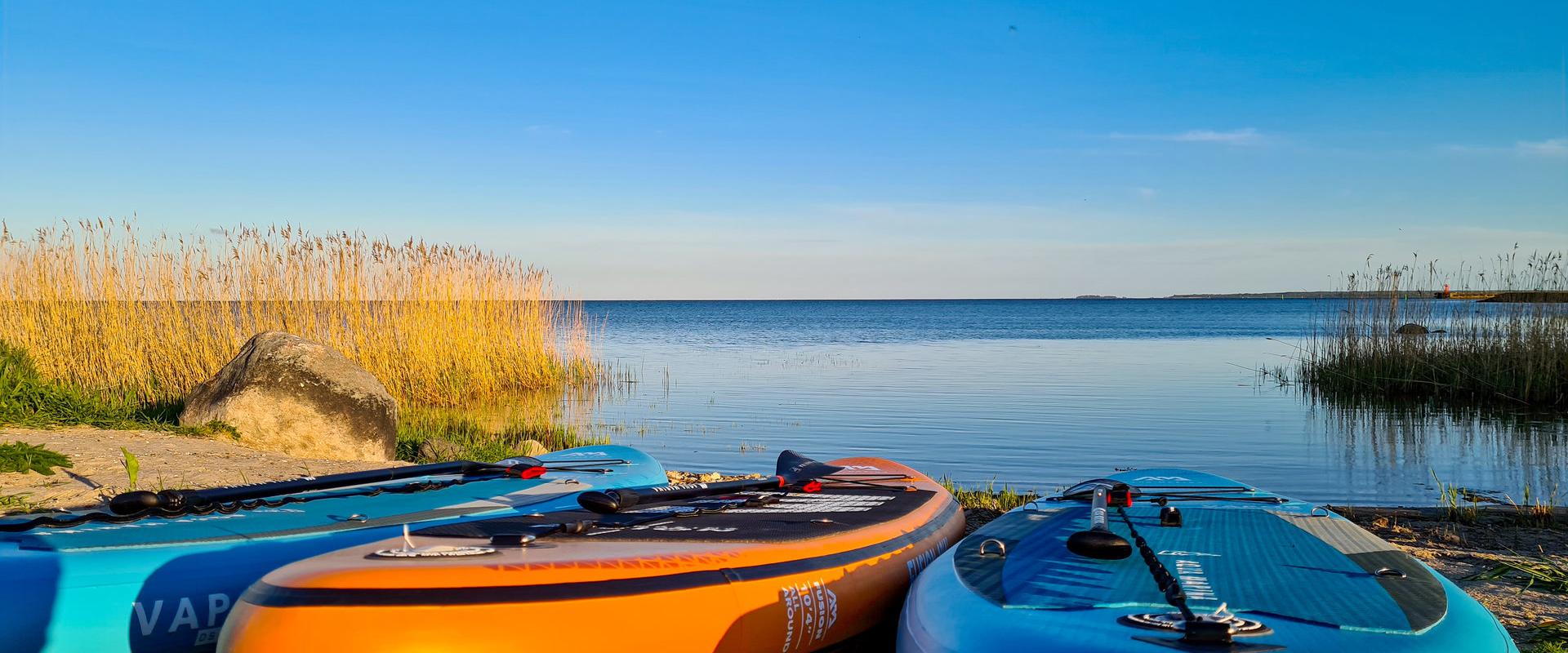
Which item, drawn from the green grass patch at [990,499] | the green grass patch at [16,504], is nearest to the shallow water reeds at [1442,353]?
the green grass patch at [990,499]

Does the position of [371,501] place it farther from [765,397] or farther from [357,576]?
[765,397]

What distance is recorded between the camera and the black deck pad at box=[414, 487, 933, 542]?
3.21 meters

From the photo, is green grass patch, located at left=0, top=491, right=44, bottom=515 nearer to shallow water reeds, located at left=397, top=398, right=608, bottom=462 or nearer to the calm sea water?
shallow water reeds, located at left=397, top=398, right=608, bottom=462

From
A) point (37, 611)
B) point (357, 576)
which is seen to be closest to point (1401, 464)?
point (357, 576)

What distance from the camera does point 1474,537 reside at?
5.13 metres

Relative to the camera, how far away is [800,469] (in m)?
4.91

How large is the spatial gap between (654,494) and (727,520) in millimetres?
435

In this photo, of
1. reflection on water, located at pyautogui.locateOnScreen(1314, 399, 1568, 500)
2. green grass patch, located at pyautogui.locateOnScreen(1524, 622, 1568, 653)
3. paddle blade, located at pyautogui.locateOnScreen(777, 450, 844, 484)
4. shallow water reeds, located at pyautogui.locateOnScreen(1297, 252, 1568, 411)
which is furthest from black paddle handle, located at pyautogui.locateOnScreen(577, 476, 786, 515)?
shallow water reeds, located at pyautogui.locateOnScreen(1297, 252, 1568, 411)

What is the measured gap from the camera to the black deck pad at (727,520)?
126 inches

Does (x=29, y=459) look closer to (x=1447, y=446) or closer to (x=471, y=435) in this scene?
(x=471, y=435)

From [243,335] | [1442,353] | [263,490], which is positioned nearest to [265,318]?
[243,335]

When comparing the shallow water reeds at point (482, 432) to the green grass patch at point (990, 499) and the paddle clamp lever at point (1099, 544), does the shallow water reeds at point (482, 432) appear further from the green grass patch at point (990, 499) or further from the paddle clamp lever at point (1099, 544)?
the paddle clamp lever at point (1099, 544)

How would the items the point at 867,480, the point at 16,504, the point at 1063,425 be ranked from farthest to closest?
the point at 1063,425 < the point at 867,480 < the point at 16,504

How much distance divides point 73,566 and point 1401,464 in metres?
9.08
